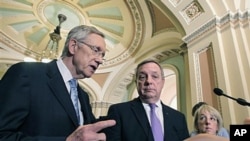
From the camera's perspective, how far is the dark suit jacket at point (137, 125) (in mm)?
1645

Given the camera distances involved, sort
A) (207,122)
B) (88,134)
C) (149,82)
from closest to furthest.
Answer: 1. (88,134)
2. (149,82)
3. (207,122)

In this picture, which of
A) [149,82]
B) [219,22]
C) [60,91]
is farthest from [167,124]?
[219,22]

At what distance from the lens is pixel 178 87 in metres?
6.66

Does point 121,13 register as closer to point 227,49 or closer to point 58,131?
point 227,49

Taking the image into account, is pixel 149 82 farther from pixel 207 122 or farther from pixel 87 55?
pixel 207 122

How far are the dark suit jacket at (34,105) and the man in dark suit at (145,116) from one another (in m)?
0.52

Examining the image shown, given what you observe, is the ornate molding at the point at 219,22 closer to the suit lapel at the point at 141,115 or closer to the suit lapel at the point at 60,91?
the suit lapel at the point at 141,115

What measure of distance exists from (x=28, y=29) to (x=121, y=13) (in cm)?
347

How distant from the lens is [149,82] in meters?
1.84

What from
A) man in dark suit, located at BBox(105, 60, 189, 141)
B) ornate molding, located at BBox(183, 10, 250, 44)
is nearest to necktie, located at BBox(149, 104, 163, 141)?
man in dark suit, located at BBox(105, 60, 189, 141)

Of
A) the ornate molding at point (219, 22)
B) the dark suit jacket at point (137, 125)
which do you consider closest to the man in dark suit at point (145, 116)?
the dark suit jacket at point (137, 125)

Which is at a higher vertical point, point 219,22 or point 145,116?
point 219,22

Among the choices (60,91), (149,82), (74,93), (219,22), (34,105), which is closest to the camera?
(34,105)

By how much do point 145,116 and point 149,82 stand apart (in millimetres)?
251
